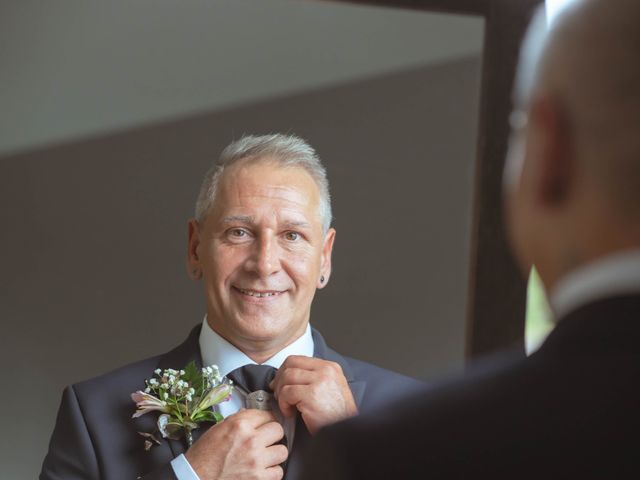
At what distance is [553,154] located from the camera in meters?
0.70

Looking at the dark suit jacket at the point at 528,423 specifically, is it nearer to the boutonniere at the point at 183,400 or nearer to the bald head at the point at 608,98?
the bald head at the point at 608,98

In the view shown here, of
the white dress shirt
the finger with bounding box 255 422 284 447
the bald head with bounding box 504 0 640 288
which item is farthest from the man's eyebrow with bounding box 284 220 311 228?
the bald head with bounding box 504 0 640 288

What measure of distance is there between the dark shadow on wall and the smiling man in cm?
26

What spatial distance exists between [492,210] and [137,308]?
1.20 m

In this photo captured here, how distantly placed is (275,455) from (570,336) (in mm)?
1747

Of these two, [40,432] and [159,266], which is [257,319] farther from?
[40,432]

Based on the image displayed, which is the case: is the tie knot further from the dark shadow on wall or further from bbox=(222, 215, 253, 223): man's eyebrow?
the dark shadow on wall

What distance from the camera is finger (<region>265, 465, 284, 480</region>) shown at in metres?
2.38

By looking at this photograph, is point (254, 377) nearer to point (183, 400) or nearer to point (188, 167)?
point (183, 400)

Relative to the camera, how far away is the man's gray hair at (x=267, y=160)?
8.91 feet

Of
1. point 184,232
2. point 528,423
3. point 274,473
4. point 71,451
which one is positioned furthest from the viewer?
point 184,232

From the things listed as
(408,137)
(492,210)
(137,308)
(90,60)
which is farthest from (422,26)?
(137,308)

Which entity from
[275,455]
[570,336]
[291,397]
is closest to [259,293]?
[291,397]

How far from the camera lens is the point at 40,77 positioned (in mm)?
2982
